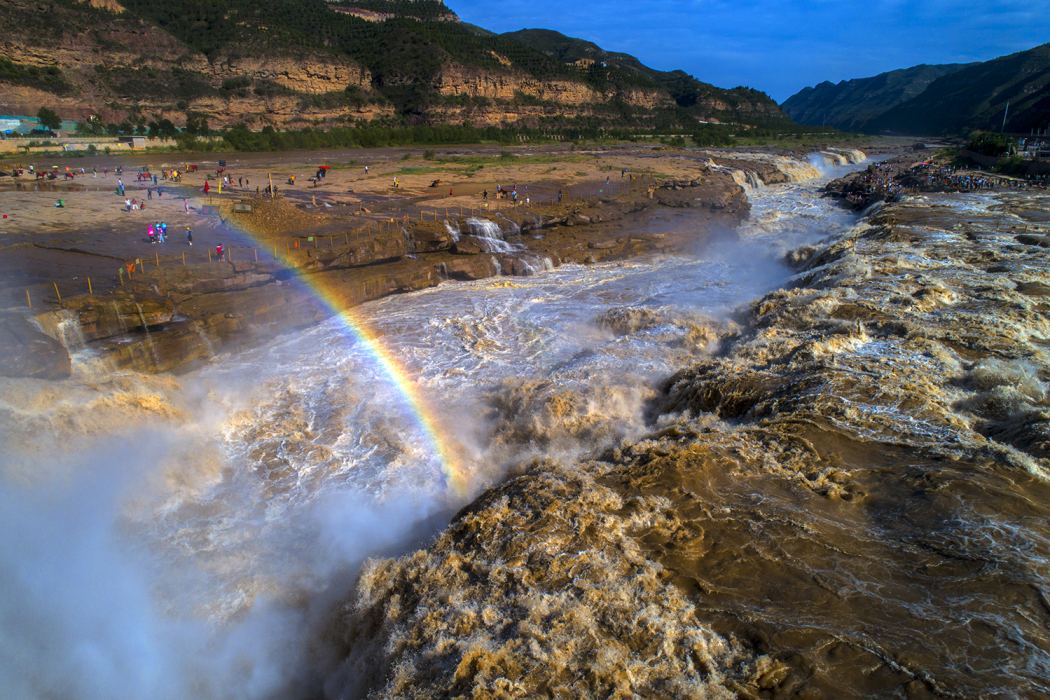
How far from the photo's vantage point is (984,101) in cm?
11850

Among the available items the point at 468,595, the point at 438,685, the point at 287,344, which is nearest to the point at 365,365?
the point at 287,344

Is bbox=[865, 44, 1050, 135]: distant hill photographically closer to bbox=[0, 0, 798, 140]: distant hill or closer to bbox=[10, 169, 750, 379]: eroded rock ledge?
bbox=[0, 0, 798, 140]: distant hill

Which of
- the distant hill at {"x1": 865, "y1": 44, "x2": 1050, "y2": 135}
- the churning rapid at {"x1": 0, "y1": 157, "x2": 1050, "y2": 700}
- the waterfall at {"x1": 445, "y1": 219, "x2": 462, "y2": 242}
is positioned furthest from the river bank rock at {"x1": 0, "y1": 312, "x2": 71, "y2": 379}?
the distant hill at {"x1": 865, "y1": 44, "x2": 1050, "y2": 135}

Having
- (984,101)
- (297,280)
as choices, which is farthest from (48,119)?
(984,101)

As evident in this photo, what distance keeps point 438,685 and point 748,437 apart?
17.4ft

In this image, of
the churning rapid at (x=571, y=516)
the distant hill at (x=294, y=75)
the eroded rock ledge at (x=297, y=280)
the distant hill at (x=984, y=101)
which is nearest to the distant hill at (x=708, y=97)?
the distant hill at (x=294, y=75)

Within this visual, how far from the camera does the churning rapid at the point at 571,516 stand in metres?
4.62

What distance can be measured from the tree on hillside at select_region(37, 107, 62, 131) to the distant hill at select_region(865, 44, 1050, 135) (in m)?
111

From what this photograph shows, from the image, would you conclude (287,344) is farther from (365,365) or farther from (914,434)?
(914,434)

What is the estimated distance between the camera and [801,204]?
38125mm

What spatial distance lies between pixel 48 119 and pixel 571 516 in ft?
229

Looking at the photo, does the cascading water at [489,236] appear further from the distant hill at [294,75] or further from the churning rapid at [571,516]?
the distant hill at [294,75]

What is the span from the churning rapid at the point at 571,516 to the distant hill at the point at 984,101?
3427 inches

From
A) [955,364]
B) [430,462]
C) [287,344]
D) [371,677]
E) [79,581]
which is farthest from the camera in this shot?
[287,344]
